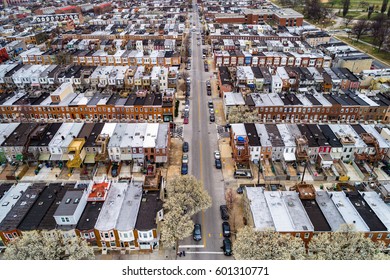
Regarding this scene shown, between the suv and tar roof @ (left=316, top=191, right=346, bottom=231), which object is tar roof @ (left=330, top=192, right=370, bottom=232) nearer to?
tar roof @ (left=316, top=191, right=346, bottom=231)

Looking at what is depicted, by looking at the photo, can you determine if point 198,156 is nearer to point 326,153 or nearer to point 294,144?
point 294,144

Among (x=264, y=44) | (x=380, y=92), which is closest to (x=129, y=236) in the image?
(x=380, y=92)

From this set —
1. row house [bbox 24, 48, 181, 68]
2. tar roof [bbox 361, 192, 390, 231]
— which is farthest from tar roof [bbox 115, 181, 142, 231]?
row house [bbox 24, 48, 181, 68]

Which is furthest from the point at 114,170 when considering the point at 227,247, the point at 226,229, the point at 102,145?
the point at 227,247

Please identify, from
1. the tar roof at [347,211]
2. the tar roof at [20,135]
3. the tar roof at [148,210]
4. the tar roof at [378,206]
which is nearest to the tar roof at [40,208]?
the tar roof at [148,210]

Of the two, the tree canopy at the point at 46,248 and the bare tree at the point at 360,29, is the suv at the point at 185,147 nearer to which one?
the tree canopy at the point at 46,248

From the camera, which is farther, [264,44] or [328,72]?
[264,44]

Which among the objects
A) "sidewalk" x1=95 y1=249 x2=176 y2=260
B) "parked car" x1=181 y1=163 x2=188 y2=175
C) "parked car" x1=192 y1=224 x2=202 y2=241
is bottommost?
"sidewalk" x1=95 y1=249 x2=176 y2=260
